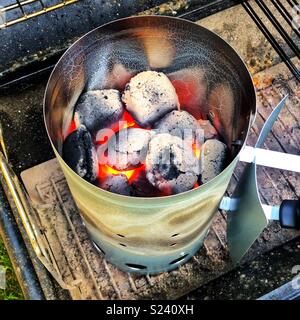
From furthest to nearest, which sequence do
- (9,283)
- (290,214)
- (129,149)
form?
(9,283)
(129,149)
(290,214)

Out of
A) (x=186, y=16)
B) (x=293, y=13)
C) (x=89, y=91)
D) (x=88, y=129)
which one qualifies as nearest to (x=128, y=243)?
(x=88, y=129)

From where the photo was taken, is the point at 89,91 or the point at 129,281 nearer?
the point at 89,91

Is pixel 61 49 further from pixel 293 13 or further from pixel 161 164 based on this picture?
pixel 293 13

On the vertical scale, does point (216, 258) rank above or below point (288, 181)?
below

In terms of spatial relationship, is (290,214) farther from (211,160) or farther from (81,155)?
(81,155)

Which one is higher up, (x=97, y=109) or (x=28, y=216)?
(x=97, y=109)

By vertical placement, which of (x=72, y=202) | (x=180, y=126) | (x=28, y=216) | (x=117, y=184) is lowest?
(x=72, y=202)

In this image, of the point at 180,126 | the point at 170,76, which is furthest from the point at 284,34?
the point at 180,126

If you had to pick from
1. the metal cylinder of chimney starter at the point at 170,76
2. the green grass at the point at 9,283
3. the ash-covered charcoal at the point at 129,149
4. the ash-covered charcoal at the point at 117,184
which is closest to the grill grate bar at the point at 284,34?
the metal cylinder of chimney starter at the point at 170,76
